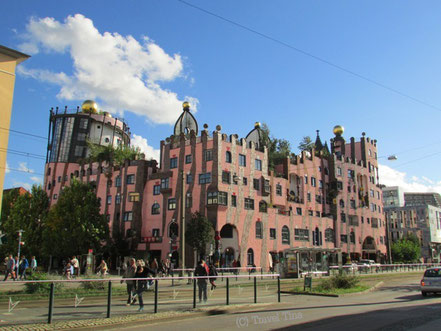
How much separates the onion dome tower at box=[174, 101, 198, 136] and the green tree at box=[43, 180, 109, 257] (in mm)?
14239

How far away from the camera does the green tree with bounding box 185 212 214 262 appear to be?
1531 inches

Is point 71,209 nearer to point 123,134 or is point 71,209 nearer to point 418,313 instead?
point 123,134

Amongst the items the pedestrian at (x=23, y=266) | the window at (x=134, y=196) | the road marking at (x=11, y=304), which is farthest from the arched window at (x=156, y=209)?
the road marking at (x=11, y=304)

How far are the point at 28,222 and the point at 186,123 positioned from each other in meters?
24.6

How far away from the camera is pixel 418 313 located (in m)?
13.0

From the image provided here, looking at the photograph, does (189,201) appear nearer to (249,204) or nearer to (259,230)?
(249,204)

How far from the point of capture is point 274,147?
229 feet

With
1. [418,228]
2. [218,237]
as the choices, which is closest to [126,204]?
[218,237]

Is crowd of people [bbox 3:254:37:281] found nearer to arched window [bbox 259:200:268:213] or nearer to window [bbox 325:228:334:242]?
arched window [bbox 259:200:268:213]

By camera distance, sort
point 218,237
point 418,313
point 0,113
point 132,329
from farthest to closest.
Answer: point 218,237
point 0,113
point 418,313
point 132,329

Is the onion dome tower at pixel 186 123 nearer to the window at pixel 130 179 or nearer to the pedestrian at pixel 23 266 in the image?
the window at pixel 130 179

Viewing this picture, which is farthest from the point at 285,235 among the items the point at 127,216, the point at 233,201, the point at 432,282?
the point at 432,282

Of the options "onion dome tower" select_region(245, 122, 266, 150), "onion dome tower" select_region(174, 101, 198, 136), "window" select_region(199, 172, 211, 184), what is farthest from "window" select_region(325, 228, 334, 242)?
"onion dome tower" select_region(174, 101, 198, 136)

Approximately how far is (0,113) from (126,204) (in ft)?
121
